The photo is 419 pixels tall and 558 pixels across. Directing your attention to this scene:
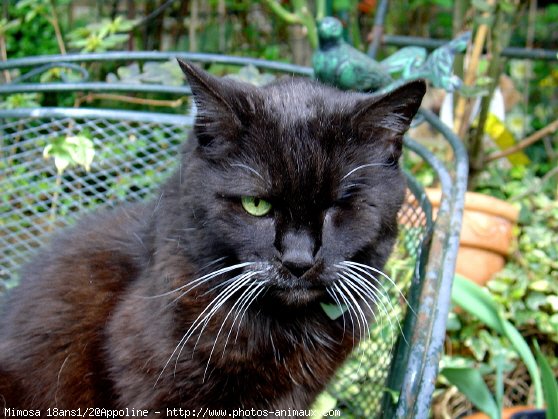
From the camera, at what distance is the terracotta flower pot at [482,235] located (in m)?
2.64

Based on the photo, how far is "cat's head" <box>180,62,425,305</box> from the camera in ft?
4.03

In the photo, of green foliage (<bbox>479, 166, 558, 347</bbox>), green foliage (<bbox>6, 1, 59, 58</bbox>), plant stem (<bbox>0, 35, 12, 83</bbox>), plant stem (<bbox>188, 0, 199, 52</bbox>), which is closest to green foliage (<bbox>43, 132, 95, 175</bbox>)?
green foliage (<bbox>479, 166, 558, 347</bbox>)

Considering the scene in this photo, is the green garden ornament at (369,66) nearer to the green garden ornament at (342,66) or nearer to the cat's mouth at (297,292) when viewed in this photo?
the green garden ornament at (342,66)

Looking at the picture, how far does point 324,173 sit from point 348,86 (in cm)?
63

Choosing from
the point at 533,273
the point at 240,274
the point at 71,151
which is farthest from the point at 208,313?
the point at 533,273

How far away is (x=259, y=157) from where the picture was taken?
1.25 m

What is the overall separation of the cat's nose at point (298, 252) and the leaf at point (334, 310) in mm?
211

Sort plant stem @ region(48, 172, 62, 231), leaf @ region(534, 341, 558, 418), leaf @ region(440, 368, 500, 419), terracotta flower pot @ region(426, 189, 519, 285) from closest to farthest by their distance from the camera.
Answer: leaf @ region(534, 341, 558, 418)
leaf @ region(440, 368, 500, 419)
plant stem @ region(48, 172, 62, 231)
terracotta flower pot @ region(426, 189, 519, 285)

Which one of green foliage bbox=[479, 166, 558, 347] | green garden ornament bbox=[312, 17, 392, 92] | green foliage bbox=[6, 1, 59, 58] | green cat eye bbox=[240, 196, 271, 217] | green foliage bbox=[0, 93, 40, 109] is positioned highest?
green garden ornament bbox=[312, 17, 392, 92]

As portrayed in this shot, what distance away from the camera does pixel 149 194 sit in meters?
1.85

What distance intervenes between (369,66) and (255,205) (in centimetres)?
70

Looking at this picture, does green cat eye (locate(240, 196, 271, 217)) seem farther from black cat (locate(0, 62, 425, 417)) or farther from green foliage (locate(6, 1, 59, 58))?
green foliage (locate(6, 1, 59, 58))

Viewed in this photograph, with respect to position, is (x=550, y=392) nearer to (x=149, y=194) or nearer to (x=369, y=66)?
(x=369, y=66)

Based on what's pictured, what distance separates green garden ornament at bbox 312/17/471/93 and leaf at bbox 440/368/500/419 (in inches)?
27.3
